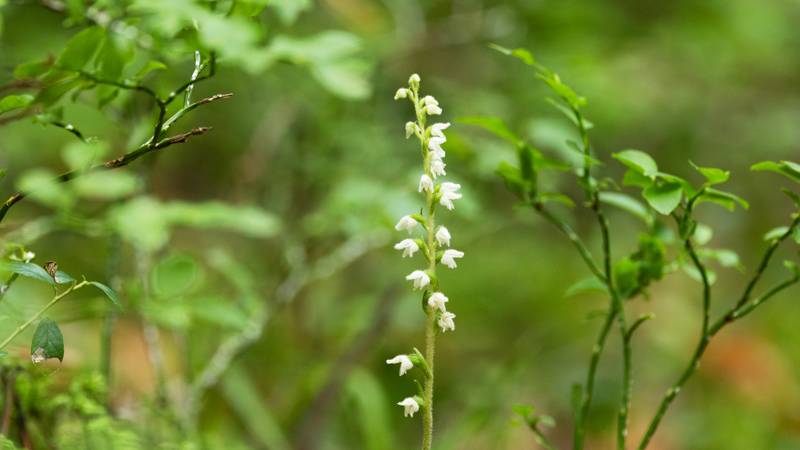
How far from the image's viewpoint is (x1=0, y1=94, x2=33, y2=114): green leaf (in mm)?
849

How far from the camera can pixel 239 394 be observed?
7.11ft

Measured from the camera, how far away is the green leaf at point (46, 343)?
31.8 inches

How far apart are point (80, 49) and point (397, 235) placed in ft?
4.36

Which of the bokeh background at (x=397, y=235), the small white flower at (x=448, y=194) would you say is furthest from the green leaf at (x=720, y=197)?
the bokeh background at (x=397, y=235)

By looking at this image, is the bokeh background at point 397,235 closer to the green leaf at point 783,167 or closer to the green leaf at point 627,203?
the green leaf at point 627,203

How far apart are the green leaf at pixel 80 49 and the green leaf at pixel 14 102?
2.0 inches

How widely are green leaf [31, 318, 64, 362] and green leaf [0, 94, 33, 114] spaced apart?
0.22 metres

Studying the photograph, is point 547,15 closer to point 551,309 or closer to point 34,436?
point 551,309

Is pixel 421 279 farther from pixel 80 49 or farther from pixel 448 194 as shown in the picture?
pixel 80 49

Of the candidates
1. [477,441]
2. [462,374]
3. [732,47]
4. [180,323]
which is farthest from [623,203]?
[732,47]

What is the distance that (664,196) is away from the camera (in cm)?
94

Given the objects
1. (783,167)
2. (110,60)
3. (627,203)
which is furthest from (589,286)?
(110,60)

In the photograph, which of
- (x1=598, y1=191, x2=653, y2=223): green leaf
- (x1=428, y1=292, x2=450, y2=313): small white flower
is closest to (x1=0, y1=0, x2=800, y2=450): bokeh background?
(x1=598, y1=191, x2=653, y2=223): green leaf

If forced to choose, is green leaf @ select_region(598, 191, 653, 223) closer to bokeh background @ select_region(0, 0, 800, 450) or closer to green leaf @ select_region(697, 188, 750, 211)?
green leaf @ select_region(697, 188, 750, 211)
